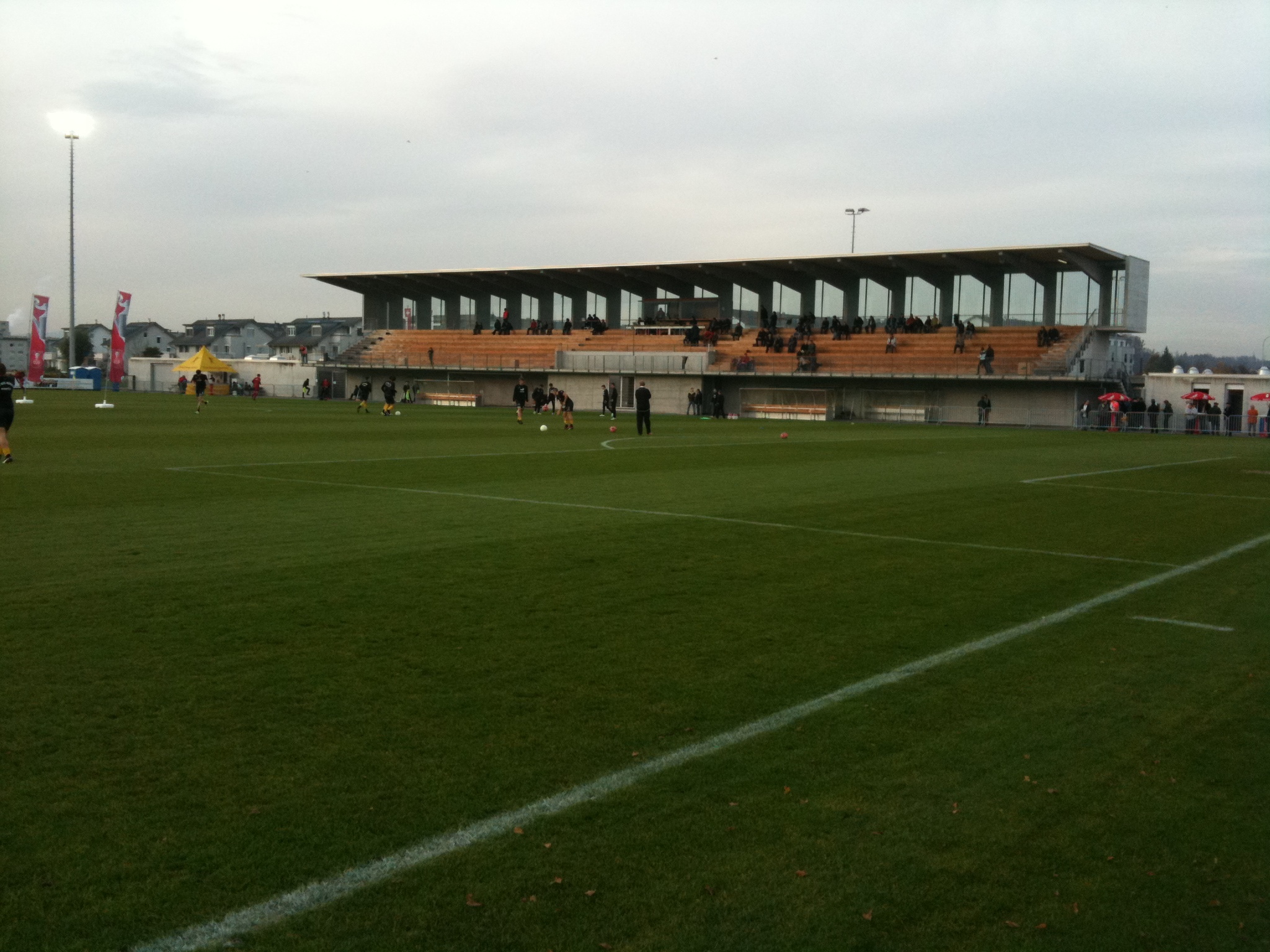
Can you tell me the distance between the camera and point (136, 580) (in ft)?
29.5

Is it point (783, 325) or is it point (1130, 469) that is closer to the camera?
point (1130, 469)

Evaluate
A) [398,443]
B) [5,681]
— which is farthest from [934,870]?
[398,443]

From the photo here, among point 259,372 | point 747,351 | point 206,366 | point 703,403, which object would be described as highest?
point 747,351

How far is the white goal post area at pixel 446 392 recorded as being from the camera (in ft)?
251

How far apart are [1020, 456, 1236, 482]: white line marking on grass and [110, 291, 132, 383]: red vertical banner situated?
58.7 meters

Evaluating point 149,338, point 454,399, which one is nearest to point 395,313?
point 454,399

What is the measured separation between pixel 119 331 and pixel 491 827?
230 feet

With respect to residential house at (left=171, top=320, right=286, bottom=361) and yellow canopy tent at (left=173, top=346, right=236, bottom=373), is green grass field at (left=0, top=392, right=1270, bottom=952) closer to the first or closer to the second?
yellow canopy tent at (left=173, top=346, right=236, bottom=373)

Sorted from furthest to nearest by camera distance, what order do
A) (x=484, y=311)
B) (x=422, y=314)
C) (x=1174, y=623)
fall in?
(x=422, y=314) < (x=484, y=311) < (x=1174, y=623)

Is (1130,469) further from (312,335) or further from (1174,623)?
(312,335)

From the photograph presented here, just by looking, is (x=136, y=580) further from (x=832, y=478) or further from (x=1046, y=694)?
(x=832, y=478)

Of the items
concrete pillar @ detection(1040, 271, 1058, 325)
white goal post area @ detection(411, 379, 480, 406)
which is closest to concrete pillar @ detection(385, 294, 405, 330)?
white goal post area @ detection(411, 379, 480, 406)

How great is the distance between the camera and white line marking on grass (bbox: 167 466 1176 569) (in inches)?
463

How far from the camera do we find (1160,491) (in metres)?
19.5
